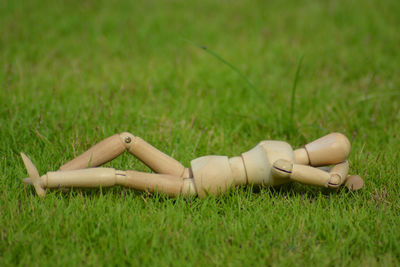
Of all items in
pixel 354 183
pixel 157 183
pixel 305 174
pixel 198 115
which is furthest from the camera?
pixel 198 115

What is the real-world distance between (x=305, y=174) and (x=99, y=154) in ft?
3.96

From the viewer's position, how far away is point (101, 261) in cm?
210

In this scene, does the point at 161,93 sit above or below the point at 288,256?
above

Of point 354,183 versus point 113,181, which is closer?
point 113,181

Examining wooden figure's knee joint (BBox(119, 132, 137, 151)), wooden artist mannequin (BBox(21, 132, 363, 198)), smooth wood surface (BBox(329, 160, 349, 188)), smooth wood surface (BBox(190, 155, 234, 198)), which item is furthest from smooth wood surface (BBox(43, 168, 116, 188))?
smooth wood surface (BBox(329, 160, 349, 188))

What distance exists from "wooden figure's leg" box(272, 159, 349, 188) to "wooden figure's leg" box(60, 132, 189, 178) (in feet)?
1.98

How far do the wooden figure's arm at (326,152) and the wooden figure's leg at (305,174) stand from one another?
111 mm

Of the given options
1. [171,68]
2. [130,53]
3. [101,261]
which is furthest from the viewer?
[130,53]

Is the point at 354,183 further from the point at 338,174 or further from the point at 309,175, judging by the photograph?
the point at 309,175

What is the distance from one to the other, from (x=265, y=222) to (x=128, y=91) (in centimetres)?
228

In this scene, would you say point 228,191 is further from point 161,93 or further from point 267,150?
point 161,93

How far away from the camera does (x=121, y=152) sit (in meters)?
2.56

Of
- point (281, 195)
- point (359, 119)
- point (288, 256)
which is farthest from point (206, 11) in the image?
point (288, 256)

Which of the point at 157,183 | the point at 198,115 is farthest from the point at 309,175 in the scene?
the point at 198,115
